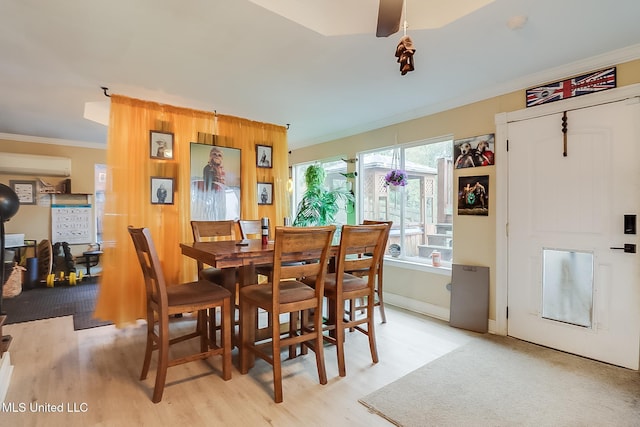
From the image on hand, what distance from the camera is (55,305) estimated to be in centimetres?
418

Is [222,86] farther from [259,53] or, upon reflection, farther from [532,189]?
[532,189]

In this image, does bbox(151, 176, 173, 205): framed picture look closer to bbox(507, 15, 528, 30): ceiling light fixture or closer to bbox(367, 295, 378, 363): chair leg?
bbox(367, 295, 378, 363): chair leg

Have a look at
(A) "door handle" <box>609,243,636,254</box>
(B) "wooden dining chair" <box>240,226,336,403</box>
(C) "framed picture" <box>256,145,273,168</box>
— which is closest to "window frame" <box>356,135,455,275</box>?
(C) "framed picture" <box>256,145,273,168</box>

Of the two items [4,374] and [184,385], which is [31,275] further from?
[184,385]

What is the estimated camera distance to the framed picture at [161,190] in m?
3.60

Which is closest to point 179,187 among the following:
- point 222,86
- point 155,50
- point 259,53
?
point 222,86

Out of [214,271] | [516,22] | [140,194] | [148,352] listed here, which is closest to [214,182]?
[140,194]

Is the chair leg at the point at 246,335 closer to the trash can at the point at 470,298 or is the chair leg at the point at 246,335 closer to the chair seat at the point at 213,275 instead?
the chair seat at the point at 213,275

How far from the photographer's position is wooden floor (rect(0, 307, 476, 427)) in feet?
6.23

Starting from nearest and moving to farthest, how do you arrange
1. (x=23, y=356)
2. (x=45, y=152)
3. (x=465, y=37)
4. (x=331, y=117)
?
Result: 1. (x=465, y=37)
2. (x=23, y=356)
3. (x=331, y=117)
4. (x=45, y=152)

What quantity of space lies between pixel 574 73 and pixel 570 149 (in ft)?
2.09

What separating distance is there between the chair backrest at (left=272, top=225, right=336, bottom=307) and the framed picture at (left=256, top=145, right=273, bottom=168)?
252 cm

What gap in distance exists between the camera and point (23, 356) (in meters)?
2.68

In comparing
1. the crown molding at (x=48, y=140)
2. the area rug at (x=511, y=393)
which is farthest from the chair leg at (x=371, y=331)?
the crown molding at (x=48, y=140)
